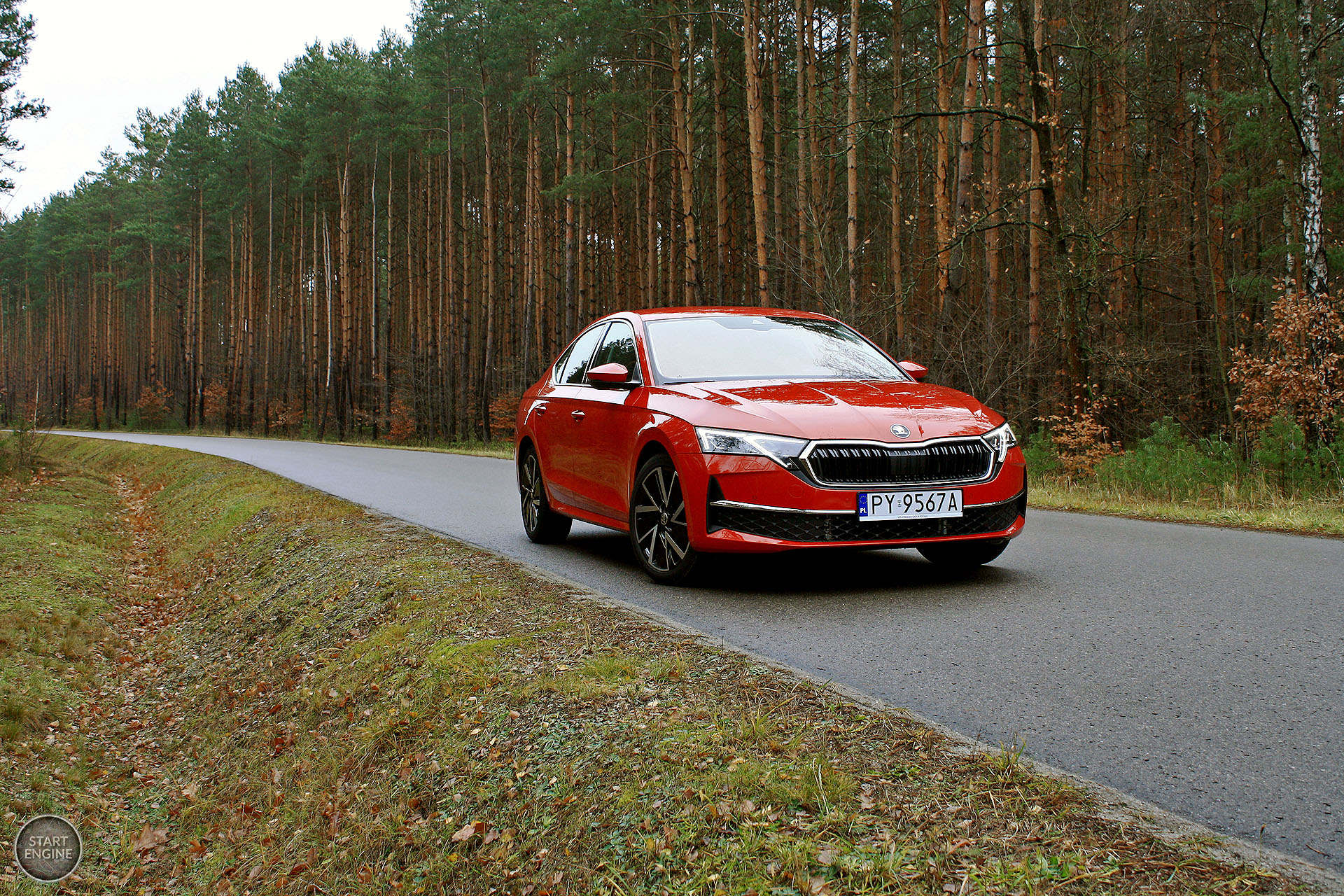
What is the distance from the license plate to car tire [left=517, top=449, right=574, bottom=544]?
10.8ft

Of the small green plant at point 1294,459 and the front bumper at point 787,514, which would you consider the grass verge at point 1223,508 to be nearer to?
the small green plant at point 1294,459

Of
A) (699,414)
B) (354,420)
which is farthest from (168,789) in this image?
(354,420)

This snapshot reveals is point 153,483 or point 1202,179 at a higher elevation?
point 1202,179

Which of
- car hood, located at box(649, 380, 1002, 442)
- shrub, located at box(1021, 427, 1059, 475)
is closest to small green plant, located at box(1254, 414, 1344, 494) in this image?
shrub, located at box(1021, 427, 1059, 475)

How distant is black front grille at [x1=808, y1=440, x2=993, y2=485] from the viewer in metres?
5.33

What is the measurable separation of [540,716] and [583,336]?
16.0 ft

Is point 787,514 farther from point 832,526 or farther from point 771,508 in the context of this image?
point 832,526

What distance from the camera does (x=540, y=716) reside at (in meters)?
3.78

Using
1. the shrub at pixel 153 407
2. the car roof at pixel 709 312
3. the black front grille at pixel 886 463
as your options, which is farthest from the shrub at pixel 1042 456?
the shrub at pixel 153 407

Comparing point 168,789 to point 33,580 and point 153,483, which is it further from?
point 153,483

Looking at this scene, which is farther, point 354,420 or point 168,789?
point 354,420

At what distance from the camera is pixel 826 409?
5.60m

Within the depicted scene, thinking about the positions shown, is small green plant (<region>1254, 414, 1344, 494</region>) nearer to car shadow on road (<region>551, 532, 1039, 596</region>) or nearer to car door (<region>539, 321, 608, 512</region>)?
car shadow on road (<region>551, 532, 1039, 596</region>)

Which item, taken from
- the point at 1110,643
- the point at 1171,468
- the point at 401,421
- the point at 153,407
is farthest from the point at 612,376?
the point at 153,407
